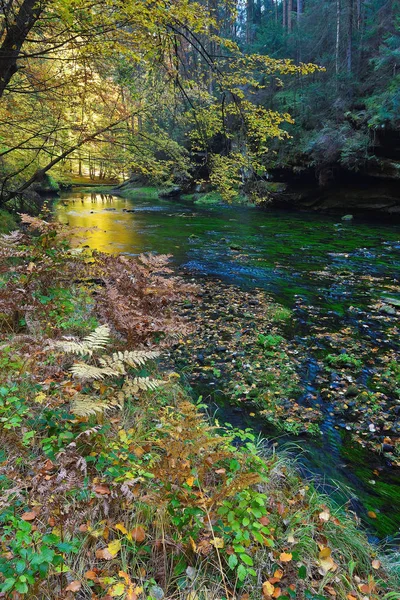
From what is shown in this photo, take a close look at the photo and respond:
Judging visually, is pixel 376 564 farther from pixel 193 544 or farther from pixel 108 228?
pixel 108 228

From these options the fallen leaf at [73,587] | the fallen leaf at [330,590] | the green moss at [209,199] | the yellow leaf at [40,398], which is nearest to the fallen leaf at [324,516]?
the fallen leaf at [330,590]

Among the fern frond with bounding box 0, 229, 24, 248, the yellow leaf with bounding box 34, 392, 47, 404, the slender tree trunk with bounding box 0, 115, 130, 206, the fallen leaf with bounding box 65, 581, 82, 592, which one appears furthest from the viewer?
the slender tree trunk with bounding box 0, 115, 130, 206

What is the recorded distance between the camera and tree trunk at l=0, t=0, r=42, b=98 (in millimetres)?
4316

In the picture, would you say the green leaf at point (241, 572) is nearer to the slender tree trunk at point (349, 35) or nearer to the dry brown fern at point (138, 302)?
the dry brown fern at point (138, 302)

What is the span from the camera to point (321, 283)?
32.0 ft

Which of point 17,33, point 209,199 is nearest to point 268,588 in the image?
point 17,33

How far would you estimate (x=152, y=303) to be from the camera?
15.6 feet

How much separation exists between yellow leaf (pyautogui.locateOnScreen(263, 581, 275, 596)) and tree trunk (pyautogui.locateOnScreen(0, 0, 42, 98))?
5754mm

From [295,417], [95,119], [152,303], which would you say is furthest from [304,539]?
[95,119]

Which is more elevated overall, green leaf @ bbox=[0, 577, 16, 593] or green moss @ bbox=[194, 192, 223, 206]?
green moss @ bbox=[194, 192, 223, 206]

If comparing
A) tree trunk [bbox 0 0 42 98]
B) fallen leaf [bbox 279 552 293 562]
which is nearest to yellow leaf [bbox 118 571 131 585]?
fallen leaf [bbox 279 552 293 562]

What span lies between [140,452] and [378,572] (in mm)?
1913

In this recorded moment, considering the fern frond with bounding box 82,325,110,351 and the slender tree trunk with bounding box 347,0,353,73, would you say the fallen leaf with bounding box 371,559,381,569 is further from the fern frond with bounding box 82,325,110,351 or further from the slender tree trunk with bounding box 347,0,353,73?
the slender tree trunk with bounding box 347,0,353,73

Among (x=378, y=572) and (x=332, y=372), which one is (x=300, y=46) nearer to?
(x=332, y=372)
